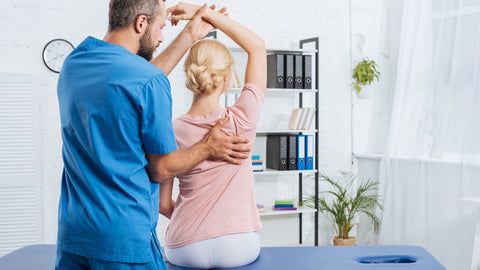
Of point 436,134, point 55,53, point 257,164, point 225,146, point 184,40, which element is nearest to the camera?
point 225,146

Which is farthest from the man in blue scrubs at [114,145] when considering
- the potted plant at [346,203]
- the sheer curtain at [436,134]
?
the potted plant at [346,203]

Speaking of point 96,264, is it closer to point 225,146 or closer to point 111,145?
point 111,145

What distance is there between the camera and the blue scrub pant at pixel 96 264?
3.43 ft

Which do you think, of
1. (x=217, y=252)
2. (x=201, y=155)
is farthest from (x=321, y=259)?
(x=201, y=155)

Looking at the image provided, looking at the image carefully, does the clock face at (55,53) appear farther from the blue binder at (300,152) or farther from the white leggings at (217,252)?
the white leggings at (217,252)

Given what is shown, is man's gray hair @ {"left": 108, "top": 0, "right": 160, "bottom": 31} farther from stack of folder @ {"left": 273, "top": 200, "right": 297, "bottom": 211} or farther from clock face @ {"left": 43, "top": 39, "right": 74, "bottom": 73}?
stack of folder @ {"left": 273, "top": 200, "right": 297, "bottom": 211}

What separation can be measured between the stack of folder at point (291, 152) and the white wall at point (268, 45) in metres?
0.33

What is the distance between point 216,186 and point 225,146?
0.14 m

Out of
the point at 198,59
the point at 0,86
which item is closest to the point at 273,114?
the point at 0,86

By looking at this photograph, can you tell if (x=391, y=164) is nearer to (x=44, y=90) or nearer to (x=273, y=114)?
(x=273, y=114)

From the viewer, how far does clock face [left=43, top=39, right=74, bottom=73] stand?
3.56 m

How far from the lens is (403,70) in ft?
12.0

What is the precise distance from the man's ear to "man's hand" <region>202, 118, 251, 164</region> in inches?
14.3

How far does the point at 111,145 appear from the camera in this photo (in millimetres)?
1045
